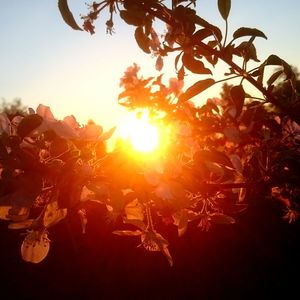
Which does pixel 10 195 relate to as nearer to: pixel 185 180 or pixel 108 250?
→ pixel 185 180

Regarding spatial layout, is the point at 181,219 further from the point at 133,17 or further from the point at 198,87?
the point at 133,17

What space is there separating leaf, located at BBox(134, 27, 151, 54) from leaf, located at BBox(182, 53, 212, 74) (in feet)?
0.62

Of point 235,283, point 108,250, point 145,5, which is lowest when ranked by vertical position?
point 235,283

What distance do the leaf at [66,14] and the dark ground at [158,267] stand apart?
405 cm

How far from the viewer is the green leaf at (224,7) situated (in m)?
1.43

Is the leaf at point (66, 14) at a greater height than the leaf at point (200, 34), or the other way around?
the leaf at point (200, 34)

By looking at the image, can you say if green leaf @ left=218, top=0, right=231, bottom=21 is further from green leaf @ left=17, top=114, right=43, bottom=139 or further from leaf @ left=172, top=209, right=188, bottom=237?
green leaf @ left=17, top=114, right=43, bottom=139

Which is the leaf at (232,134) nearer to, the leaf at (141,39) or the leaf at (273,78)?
the leaf at (273,78)

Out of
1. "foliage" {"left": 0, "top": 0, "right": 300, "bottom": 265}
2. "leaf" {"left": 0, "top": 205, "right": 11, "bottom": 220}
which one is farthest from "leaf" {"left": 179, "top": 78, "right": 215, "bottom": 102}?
A: "leaf" {"left": 0, "top": 205, "right": 11, "bottom": 220}

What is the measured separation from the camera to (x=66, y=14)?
1292mm

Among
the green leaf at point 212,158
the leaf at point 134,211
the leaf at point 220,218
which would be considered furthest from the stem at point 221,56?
the leaf at point 134,211

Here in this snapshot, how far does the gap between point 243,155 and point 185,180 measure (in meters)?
0.95

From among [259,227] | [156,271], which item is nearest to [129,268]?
[156,271]

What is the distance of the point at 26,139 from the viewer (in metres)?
1.02
